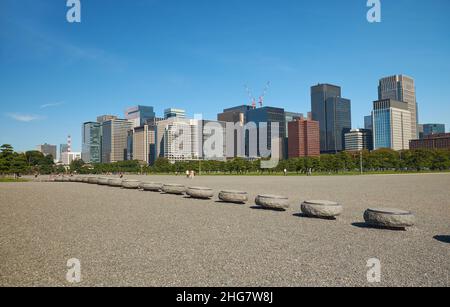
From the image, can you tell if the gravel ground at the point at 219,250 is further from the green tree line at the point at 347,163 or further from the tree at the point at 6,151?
the green tree line at the point at 347,163

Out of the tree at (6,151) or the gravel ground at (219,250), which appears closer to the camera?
the gravel ground at (219,250)

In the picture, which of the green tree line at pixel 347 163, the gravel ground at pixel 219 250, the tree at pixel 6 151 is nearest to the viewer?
the gravel ground at pixel 219 250

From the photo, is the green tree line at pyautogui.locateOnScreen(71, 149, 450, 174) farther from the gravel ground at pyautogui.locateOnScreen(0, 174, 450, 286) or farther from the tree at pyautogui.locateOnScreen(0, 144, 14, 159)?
the gravel ground at pyautogui.locateOnScreen(0, 174, 450, 286)

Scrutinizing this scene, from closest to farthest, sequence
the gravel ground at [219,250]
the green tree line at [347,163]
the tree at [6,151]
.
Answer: the gravel ground at [219,250] < the tree at [6,151] < the green tree line at [347,163]

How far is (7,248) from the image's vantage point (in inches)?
361

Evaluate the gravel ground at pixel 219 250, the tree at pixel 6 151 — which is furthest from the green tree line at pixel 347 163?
the gravel ground at pixel 219 250

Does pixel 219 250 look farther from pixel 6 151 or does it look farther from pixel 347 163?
pixel 347 163

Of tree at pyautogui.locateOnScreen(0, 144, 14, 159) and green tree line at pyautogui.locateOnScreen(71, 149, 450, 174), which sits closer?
tree at pyautogui.locateOnScreen(0, 144, 14, 159)

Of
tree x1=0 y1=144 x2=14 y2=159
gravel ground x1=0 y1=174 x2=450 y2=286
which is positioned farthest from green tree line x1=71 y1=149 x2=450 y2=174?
gravel ground x1=0 y1=174 x2=450 y2=286

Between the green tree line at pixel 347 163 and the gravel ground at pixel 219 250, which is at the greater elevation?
the green tree line at pixel 347 163

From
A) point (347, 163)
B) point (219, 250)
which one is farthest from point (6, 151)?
point (347, 163)
